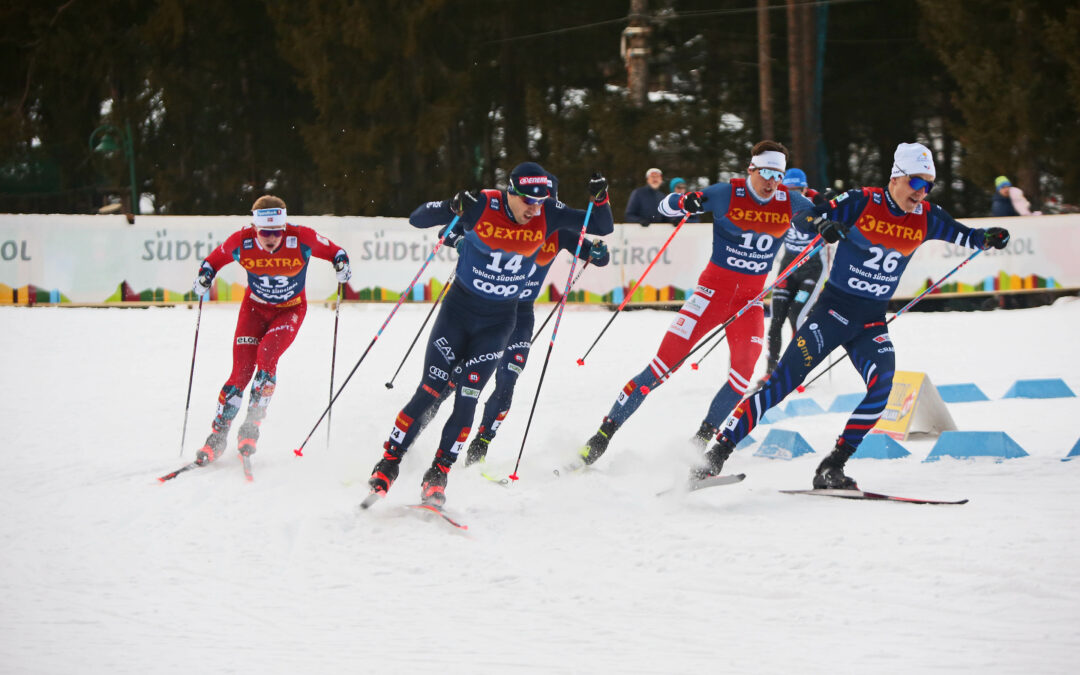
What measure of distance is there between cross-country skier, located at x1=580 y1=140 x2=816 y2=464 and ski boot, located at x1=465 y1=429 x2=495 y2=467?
670mm

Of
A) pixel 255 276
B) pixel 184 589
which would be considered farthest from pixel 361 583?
pixel 255 276

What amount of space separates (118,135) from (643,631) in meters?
20.0

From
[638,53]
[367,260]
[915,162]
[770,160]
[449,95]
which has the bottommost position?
[367,260]

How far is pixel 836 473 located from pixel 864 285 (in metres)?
1.08

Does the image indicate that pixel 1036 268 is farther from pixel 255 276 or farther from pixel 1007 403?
pixel 255 276

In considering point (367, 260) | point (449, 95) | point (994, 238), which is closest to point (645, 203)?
point (367, 260)

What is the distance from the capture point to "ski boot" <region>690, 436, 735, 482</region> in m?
6.55

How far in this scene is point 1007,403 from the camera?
912cm

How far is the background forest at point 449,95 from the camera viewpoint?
18.9 metres

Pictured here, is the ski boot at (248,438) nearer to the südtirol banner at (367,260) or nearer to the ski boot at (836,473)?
the ski boot at (836,473)

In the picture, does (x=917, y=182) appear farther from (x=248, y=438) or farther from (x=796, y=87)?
(x=796, y=87)

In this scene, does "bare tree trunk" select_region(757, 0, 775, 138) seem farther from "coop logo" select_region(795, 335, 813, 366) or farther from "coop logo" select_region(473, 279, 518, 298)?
"coop logo" select_region(473, 279, 518, 298)

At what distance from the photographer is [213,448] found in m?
7.64

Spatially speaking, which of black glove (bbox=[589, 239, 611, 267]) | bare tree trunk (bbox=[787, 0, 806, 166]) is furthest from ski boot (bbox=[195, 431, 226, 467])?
bare tree trunk (bbox=[787, 0, 806, 166])
